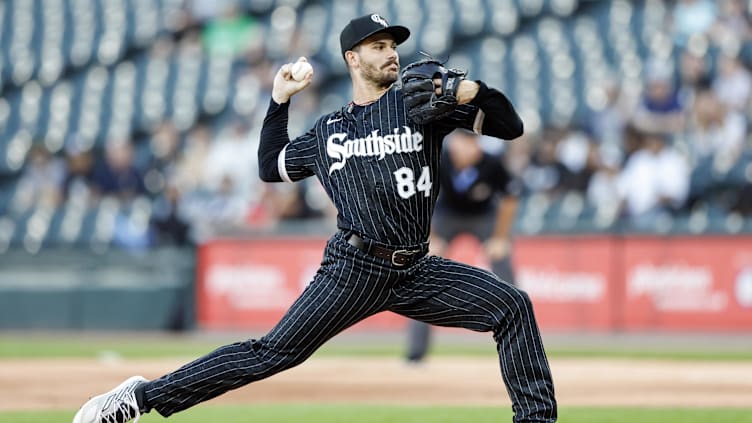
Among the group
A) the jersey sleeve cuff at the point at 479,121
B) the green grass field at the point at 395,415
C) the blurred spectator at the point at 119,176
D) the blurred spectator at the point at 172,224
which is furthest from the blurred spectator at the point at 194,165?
the jersey sleeve cuff at the point at 479,121

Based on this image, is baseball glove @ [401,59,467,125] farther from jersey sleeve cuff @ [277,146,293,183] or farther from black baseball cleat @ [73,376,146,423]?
black baseball cleat @ [73,376,146,423]

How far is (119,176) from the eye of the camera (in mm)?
18297

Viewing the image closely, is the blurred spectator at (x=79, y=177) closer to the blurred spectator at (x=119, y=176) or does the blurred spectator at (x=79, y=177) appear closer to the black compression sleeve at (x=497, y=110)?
the blurred spectator at (x=119, y=176)

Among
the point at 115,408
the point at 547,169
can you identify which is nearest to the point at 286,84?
the point at 115,408

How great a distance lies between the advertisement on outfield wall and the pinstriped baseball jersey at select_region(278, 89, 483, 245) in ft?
27.5

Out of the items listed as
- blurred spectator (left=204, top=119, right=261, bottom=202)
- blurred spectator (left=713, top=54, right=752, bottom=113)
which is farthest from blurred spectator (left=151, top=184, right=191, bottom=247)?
blurred spectator (left=713, top=54, right=752, bottom=113)

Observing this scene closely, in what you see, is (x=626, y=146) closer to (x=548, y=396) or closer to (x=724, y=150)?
(x=724, y=150)

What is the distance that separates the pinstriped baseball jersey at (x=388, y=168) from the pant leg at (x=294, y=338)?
187mm

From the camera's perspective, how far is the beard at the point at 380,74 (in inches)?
241

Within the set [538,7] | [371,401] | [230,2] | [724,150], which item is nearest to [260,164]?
[371,401]

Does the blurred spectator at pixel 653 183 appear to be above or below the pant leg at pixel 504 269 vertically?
above

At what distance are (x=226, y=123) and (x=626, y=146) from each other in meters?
6.54

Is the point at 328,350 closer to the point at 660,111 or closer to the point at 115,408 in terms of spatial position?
the point at 660,111

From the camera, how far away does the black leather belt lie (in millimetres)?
5930
